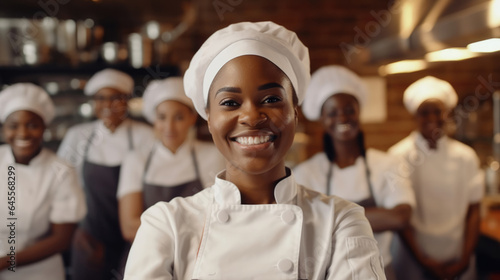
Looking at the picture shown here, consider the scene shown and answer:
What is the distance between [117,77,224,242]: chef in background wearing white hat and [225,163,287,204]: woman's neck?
3.49 ft

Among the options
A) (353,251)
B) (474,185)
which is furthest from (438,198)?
(353,251)

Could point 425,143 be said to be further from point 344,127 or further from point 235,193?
point 235,193

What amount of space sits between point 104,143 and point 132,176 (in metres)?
0.45

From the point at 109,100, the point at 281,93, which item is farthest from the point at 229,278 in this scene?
the point at 109,100

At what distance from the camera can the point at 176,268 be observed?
76cm

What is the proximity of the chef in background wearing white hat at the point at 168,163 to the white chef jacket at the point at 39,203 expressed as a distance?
0.30m

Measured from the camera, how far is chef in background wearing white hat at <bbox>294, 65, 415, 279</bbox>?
5.29 ft

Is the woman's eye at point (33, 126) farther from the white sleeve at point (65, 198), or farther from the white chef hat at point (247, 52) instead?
the white chef hat at point (247, 52)

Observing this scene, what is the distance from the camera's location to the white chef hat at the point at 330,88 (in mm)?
1686

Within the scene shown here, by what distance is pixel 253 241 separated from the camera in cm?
78

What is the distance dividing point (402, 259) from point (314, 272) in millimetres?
1261

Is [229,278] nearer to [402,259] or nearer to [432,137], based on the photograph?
[402,259]

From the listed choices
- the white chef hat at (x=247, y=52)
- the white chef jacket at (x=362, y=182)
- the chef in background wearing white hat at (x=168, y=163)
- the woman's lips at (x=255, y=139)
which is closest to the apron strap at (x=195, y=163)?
the chef in background wearing white hat at (x=168, y=163)

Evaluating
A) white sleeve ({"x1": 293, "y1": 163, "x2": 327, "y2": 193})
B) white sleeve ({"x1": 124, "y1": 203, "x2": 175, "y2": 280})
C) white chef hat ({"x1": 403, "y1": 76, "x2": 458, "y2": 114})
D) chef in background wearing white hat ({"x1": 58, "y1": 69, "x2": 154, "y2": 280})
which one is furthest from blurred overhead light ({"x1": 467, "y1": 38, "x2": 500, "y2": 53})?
chef in background wearing white hat ({"x1": 58, "y1": 69, "x2": 154, "y2": 280})
